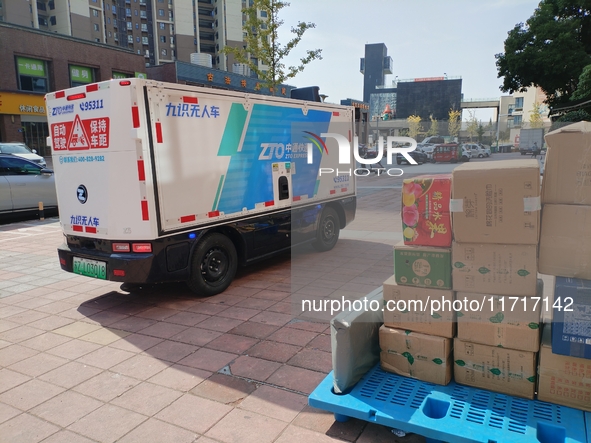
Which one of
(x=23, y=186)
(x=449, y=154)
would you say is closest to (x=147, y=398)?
(x=23, y=186)

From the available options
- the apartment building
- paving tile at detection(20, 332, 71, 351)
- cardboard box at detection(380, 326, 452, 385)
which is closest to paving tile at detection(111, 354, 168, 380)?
paving tile at detection(20, 332, 71, 351)

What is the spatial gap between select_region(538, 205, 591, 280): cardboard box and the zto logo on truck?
425cm

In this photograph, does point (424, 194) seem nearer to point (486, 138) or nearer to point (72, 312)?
point (72, 312)

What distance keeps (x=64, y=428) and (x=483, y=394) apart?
2831mm

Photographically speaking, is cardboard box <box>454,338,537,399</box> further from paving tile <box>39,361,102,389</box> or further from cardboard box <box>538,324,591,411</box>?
paving tile <box>39,361,102,389</box>

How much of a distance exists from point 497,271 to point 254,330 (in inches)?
99.8

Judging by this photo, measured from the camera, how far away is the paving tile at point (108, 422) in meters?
2.93

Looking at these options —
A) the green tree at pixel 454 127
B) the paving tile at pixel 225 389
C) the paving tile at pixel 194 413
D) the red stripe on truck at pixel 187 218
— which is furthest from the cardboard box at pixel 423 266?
the green tree at pixel 454 127

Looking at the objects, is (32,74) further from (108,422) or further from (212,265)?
(108,422)

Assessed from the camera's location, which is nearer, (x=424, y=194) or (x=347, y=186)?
(x=424, y=194)

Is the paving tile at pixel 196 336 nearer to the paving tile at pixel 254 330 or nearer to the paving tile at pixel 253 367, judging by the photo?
the paving tile at pixel 254 330

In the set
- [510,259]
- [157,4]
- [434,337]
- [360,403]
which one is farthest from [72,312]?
[157,4]

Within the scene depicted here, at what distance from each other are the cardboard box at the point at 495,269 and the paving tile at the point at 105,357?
2981 millimetres

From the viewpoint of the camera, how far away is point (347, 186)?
8406 mm
